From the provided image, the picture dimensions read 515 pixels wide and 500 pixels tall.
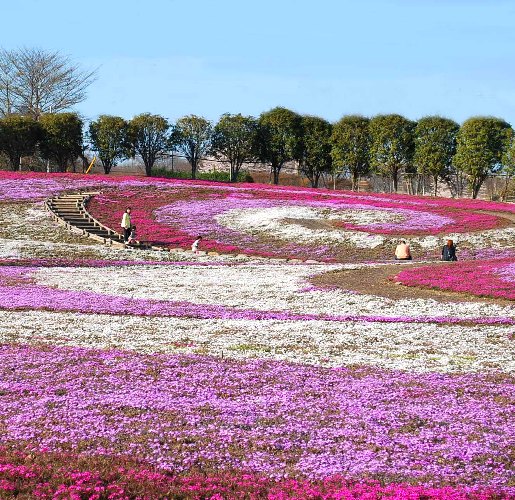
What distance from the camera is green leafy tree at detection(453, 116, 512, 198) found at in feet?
277

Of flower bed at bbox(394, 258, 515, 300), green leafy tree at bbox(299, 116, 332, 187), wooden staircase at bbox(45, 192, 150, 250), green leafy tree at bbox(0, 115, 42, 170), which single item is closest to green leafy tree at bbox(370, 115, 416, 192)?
green leafy tree at bbox(299, 116, 332, 187)

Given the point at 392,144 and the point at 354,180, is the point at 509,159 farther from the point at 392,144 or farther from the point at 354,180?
the point at 354,180

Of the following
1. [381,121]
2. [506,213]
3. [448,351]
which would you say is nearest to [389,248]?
[506,213]

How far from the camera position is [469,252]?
47.2 metres

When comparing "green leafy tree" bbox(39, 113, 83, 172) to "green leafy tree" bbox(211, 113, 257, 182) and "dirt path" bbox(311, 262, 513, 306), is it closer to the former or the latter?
"green leafy tree" bbox(211, 113, 257, 182)

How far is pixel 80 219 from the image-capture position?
56438mm

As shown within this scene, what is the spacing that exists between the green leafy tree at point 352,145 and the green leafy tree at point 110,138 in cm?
2585

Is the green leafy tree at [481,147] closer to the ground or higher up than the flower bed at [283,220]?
higher up

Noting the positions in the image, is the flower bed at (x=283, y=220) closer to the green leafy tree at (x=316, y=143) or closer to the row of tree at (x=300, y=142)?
the row of tree at (x=300, y=142)

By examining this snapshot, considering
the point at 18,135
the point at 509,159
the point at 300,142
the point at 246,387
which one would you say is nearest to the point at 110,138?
the point at 18,135

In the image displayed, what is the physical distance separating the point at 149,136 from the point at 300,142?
19.2m

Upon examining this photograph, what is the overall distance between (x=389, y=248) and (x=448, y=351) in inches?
1131

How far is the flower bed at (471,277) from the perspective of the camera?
99.0 feet

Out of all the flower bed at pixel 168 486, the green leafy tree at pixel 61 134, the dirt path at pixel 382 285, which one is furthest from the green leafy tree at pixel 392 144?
the flower bed at pixel 168 486
